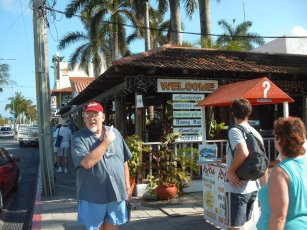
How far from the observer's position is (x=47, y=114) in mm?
9805

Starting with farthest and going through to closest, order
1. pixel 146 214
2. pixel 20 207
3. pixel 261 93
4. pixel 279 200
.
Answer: pixel 20 207
pixel 146 214
pixel 261 93
pixel 279 200

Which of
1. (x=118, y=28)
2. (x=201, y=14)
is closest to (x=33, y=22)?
(x=201, y=14)

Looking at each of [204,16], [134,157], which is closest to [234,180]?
[134,157]

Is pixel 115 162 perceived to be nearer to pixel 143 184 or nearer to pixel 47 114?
pixel 143 184

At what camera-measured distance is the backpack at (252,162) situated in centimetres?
389

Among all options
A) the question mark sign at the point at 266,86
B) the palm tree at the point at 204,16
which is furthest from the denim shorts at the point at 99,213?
the palm tree at the point at 204,16

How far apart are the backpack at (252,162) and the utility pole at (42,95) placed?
259 inches

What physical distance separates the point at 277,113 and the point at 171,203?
5528mm

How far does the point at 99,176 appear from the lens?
12.3ft

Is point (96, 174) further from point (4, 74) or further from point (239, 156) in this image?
point (4, 74)

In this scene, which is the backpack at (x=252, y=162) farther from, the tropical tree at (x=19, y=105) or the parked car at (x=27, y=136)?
the tropical tree at (x=19, y=105)

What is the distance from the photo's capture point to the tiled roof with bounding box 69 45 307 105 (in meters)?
8.99

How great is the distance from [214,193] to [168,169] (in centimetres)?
275

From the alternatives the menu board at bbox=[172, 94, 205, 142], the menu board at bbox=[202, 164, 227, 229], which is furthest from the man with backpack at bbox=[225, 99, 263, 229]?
the menu board at bbox=[172, 94, 205, 142]
